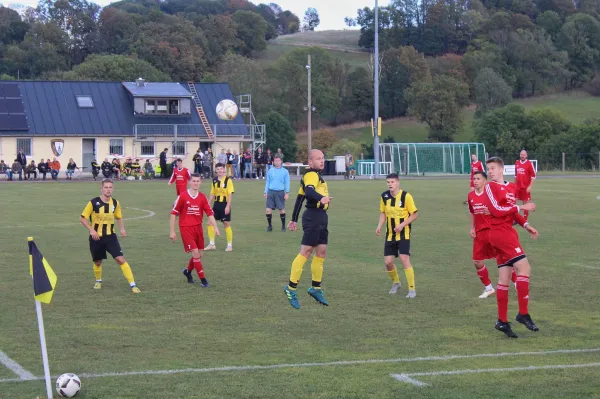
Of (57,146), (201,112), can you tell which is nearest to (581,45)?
(201,112)

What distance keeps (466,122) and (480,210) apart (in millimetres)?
103677

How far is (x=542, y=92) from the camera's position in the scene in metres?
124

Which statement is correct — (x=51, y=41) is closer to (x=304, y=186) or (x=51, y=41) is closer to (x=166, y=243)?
(x=166, y=243)

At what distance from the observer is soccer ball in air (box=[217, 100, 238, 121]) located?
6256 cm

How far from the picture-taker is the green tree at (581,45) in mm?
126938

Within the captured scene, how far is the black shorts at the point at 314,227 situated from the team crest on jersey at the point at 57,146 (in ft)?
183

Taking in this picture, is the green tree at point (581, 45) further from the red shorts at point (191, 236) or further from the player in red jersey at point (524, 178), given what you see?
the red shorts at point (191, 236)

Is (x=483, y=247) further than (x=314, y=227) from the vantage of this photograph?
No

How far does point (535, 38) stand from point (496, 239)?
126 m

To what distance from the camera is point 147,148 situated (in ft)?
221

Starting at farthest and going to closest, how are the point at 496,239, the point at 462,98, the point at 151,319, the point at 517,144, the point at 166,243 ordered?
the point at 462,98, the point at 517,144, the point at 166,243, the point at 151,319, the point at 496,239

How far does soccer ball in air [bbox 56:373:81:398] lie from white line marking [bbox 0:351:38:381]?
0.81 metres

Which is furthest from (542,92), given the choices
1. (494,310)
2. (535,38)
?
(494,310)

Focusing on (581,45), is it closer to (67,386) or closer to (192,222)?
(192,222)
